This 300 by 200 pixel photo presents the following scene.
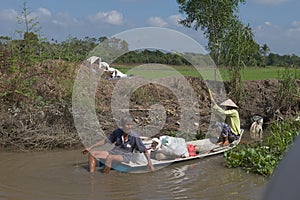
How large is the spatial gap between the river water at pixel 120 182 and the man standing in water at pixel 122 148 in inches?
8.6

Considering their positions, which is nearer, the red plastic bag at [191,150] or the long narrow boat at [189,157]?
the long narrow boat at [189,157]

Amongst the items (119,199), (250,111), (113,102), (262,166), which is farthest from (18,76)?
(250,111)

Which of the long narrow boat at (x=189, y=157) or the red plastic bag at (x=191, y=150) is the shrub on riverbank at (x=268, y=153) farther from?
the red plastic bag at (x=191, y=150)

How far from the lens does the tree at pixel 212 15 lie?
1345cm

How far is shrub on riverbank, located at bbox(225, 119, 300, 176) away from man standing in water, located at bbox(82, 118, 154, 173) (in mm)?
1619

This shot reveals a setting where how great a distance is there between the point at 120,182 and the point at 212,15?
28.8ft

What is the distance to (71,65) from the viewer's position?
10.5 m

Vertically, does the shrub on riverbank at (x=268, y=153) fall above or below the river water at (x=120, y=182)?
above

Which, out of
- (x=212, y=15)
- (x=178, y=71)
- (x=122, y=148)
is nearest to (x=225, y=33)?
(x=212, y=15)

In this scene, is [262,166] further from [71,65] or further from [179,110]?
[71,65]

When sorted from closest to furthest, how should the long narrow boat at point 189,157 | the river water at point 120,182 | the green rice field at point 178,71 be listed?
the river water at point 120,182 → the long narrow boat at point 189,157 → the green rice field at point 178,71

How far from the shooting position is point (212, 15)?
13.7 metres

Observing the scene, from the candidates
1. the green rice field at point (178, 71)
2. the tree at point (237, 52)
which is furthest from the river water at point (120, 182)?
the tree at point (237, 52)

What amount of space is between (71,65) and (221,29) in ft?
18.1
